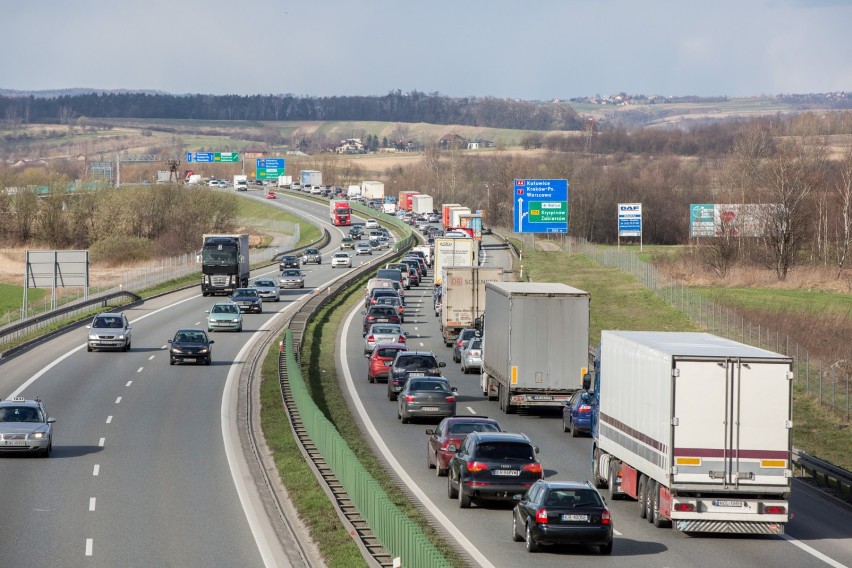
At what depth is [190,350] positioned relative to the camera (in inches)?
1918

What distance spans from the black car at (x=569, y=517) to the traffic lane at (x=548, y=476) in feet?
1.37

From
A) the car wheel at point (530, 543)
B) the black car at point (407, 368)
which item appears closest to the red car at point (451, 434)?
the car wheel at point (530, 543)

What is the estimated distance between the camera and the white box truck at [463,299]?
189ft

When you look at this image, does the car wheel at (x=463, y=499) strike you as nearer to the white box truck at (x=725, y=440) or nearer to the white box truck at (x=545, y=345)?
the white box truck at (x=725, y=440)

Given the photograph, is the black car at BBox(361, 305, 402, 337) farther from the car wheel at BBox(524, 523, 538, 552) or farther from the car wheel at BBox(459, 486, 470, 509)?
the car wheel at BBox(524, 523, 538, 552)

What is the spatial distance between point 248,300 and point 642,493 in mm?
49500

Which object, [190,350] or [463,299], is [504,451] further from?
[463,299]

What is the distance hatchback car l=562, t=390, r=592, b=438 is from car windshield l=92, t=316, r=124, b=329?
25574 mm

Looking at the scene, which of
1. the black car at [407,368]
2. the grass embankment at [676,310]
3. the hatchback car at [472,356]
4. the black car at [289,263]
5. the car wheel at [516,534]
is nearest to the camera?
the car wheel at [516,534]

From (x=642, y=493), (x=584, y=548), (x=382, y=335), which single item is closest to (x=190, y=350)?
(x=382, y=335)

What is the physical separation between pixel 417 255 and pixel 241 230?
5449 cm

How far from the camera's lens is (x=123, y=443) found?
3206 centimetres

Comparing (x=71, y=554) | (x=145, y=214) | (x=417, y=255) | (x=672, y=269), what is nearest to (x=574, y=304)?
(x=71, y=554)

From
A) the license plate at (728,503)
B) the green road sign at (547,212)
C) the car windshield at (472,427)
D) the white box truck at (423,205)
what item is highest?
the green road sign at (547,212)
